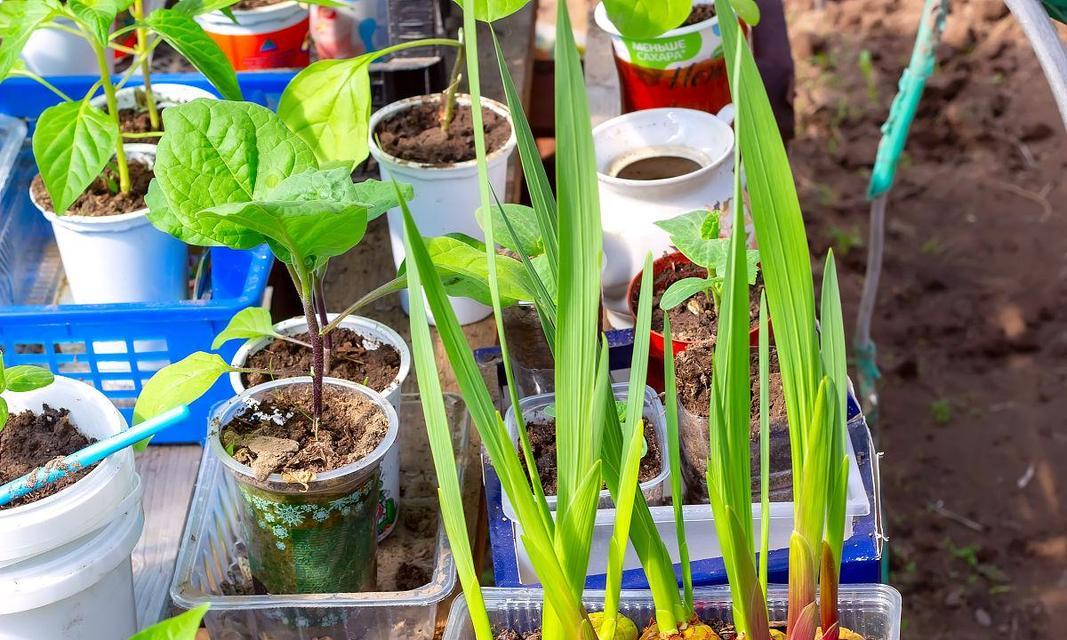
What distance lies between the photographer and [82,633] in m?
0.80

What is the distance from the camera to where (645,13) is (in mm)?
901

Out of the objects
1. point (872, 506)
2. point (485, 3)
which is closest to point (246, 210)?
point (485, 3)

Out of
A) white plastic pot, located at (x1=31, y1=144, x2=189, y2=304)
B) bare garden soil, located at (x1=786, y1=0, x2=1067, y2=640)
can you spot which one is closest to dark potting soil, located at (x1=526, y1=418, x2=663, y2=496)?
white plastic pot, located at (x1=31, y1=144, x2=189, y2=304)

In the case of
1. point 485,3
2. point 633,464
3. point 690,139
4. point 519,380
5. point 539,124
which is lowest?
point 539,124

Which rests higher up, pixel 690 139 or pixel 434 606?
pixel 690 139

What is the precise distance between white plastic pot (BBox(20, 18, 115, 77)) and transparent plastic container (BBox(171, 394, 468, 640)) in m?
0.75

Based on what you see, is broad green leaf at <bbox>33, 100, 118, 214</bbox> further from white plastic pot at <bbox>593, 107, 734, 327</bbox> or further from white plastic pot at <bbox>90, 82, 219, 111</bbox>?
white plastic pot at <bbox>593, 107, 734, 327</bbox>

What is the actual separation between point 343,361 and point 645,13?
38 centimetres

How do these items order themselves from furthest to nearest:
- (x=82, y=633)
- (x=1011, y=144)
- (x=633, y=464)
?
(x=1011, y=144) < (x=82, y=633) < (x=633, y=464)

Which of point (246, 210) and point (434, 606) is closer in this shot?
point (246, 210)

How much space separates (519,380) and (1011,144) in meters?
1.80

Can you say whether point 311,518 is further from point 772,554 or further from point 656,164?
point 656,164

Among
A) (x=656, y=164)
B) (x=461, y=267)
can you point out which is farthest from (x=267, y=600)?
(x=656, y=164)

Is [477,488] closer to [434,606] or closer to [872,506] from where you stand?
[434,606]
